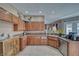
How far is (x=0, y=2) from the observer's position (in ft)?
10.7

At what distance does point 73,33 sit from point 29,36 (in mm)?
3651

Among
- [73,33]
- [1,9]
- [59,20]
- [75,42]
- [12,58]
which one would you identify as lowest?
[12,58]

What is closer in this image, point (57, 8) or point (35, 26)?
point (57, 8)

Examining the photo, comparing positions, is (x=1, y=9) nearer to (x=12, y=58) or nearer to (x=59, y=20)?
(x=12, y=58)

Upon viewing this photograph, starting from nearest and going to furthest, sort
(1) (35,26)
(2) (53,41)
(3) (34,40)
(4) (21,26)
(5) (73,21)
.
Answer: (5) (73,21) < (2) (53,41) < (4) (21,26) < (3) (34,40) < (1) (35,26)

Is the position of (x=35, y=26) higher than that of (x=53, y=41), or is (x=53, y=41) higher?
(x=35, y=26)

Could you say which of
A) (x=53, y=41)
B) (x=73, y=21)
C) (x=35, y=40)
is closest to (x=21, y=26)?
(x=35, y=40)

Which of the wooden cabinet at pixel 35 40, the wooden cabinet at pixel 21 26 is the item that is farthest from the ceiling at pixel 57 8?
the wooden cabinet at pixel 35 40

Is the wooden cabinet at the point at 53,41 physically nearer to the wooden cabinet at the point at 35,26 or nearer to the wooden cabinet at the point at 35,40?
the wooden cabinet at the point at 35,40

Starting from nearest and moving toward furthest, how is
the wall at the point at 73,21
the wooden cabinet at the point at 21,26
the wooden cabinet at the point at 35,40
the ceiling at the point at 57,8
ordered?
the ceiling at the point at 57,8
the wall at the point at 73,21
the wooden cabinet at the point at 21,26
the wooden cabinet at the point at 35,40

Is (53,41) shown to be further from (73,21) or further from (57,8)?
(73,21)

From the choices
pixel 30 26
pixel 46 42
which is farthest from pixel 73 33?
pixel 30 26

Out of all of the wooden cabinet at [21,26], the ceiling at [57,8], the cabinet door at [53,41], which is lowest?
the cabinet door at [53,41]

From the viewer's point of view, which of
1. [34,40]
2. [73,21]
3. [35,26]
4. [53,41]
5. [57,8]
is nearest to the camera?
[73,21]
